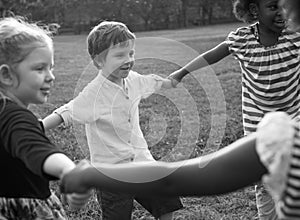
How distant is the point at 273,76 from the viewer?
3242mm

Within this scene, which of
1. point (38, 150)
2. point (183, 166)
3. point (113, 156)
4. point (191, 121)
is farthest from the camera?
point (191, 121)

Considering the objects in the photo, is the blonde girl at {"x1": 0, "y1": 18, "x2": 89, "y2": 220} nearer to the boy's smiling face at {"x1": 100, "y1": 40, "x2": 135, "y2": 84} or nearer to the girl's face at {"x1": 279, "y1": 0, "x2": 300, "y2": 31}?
the boy's smiling face at {"x1": 100, "y1": 40, "x2": 135, "y2": 84}

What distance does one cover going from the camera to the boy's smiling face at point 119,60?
3152mm

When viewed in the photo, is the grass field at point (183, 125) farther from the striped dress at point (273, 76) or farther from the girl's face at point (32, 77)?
the girl's face at point (32, 77)

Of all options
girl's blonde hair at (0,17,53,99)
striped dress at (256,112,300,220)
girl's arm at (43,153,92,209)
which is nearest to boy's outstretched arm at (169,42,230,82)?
girl's blonde hair at (0,17,53,99)

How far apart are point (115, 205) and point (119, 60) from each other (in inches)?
31.1

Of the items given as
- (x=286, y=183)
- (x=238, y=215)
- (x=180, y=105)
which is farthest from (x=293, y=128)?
(x=180, y=105)

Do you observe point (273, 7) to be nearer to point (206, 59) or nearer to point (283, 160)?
point (206, 59)

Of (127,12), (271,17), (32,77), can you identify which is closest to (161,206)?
(271,17)

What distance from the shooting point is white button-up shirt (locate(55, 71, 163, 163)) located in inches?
121

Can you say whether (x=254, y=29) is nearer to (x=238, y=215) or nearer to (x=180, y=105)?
(x=238, y=215)

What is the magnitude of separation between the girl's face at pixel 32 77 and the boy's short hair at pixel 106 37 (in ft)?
3.01

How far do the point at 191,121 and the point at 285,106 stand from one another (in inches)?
104

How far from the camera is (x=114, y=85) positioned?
319 centimetres
